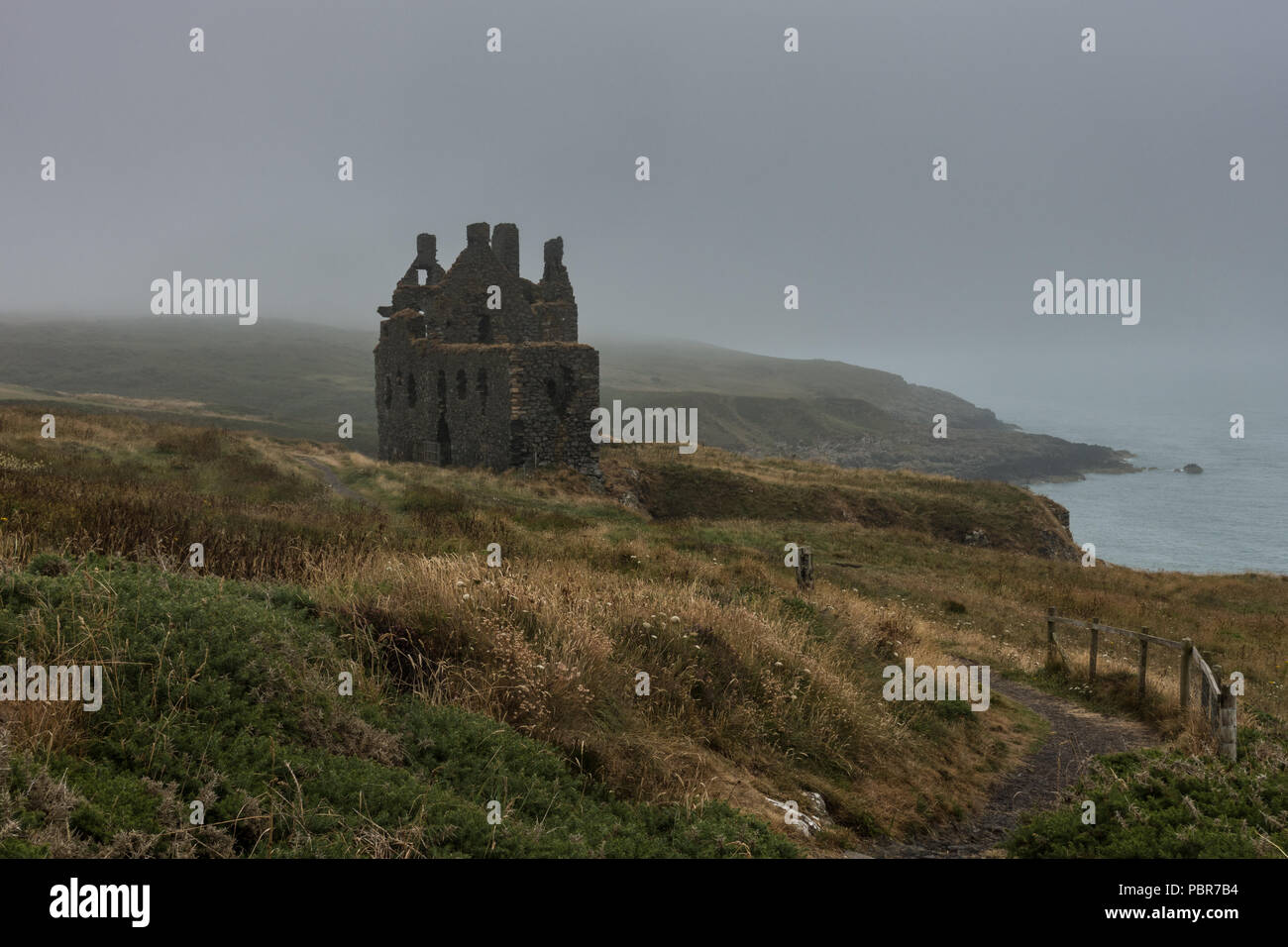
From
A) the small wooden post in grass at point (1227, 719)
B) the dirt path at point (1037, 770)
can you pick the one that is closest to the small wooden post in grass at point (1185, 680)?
the dirt path at point (1037, 770)

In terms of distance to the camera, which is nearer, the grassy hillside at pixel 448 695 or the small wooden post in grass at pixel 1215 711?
the grassy hillside at pixel 448 695

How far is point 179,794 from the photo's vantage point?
4734 millimetres

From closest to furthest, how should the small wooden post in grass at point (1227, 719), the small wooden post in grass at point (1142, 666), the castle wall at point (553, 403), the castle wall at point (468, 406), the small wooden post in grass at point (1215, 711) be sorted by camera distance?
the small wooden post in grass at point (1227, 719)
the small wooden post in grass at point (1215, 711)
the small wooden post in grass at point (1142, 666)
the castle wall at point (553, 403)
the castle wall at point (468, 406)

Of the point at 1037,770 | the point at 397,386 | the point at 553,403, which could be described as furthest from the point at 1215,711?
the point at 397,386

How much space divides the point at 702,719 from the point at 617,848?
3.13m

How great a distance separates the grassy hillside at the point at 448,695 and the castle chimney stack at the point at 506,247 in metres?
25.5

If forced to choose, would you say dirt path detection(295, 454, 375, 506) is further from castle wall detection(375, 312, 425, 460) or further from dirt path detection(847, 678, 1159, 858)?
dirt path detection(847, 678, 1159, 858)

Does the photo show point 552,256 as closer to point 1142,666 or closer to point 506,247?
point 506,247

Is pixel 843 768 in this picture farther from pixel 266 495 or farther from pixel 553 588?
pixel 266 495

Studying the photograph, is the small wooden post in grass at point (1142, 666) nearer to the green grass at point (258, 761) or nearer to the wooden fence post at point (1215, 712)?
the wooden fence post at point (1215, 712)

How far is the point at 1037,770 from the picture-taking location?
35.2 ft

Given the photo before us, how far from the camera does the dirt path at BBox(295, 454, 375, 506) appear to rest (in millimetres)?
23250

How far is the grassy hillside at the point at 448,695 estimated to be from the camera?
193 inches

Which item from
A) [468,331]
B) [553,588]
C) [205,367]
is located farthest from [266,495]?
[205,367]
